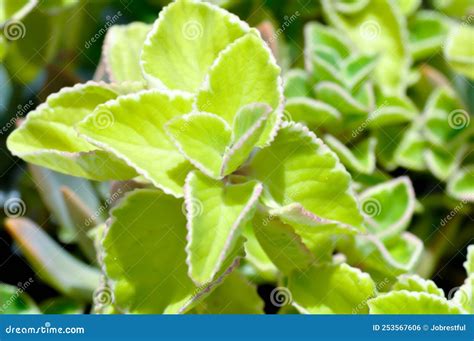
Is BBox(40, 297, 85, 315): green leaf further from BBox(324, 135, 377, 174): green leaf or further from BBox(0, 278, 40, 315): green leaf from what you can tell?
BBox(324, 135, 377, 174): green leaf

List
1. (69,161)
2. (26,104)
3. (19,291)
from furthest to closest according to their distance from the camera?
1. (26,104)
2. (19,291)
3. (69,161)

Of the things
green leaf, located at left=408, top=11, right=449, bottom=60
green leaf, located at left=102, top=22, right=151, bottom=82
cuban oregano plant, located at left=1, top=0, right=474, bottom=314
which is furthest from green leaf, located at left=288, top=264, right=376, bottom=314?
green leaf, located at left=408, top=11, right=449, bottom=60

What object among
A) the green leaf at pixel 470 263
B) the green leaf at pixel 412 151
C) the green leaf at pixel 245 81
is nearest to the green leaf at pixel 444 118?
the green leaf at pixel 412 151

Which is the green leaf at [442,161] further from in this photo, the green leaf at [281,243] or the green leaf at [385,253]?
the green leaf at [281,243]

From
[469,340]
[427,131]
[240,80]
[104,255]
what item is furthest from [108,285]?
[427,131]

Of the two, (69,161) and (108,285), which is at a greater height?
(69,161)

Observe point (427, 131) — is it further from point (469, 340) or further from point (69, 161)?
point (69, 161)
